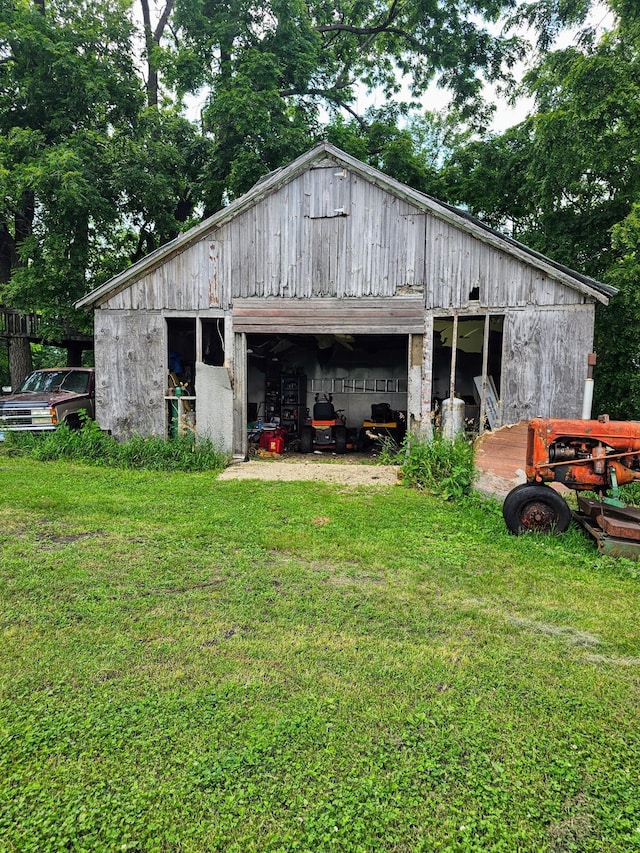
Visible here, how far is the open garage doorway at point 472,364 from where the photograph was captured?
992cm

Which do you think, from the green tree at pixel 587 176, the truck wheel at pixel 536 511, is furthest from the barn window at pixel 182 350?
the green tree at pixel 587 176

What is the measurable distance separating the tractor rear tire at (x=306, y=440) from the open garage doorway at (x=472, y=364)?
3132 mm

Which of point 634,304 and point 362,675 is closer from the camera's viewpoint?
point 362,675

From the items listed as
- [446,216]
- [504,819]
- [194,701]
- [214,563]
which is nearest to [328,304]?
[446,216]

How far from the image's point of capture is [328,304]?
1041 centimetres

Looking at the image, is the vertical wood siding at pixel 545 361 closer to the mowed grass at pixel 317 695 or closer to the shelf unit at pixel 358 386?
the mowed grass at pixel 317 695

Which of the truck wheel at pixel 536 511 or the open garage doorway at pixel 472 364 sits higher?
the open garage doorway at pixel 472 364

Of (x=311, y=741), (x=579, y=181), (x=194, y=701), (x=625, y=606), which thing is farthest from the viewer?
(x=579, y=181)

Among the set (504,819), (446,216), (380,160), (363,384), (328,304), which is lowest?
(504,819)

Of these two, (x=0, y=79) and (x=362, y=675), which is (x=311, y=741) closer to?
(x=362, y=675)

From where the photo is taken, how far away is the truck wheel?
561 centimetres

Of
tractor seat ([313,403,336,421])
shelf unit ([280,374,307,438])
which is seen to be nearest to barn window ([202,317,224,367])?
shelf unit ([280,374,307,438])

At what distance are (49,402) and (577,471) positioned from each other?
430 inches

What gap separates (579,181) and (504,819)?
Answer: 14.9 m
